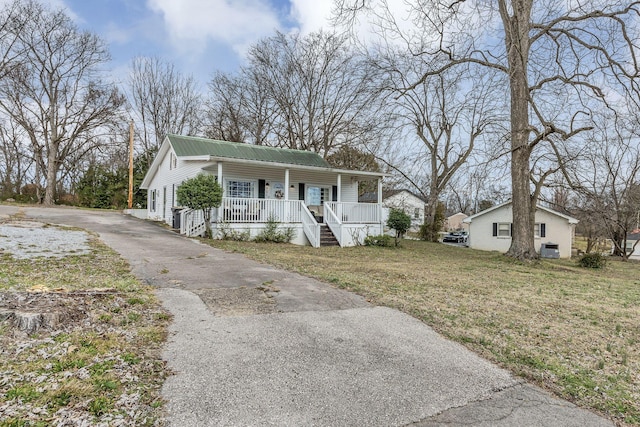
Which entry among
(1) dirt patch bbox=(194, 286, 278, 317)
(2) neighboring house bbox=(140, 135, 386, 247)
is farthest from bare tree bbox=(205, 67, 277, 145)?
(1) dirt patch bbox=(194, 286, 278, 317)

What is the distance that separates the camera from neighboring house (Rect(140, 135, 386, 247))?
47.4 feet

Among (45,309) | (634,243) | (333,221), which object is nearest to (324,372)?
(45,309)

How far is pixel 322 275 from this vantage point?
7.41 meters

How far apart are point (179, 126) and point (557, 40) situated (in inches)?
1095

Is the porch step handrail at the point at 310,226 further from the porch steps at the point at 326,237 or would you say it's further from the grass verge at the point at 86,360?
the grass verge at the point at 86,360

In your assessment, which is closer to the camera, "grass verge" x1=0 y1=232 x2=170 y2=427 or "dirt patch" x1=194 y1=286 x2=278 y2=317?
"grass verge" x1=0 y1=232 x2=170 y2=427

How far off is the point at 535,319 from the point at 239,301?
4086 millimetres

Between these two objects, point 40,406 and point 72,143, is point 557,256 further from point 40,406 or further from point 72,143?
point 72,143

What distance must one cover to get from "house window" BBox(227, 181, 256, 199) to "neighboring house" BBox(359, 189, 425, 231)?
1662 cm

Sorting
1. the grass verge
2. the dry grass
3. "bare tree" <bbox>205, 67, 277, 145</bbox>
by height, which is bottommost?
the dry grass

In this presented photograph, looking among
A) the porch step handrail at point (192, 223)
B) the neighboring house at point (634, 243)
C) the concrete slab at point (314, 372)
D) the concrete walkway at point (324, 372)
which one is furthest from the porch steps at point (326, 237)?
the neighboring house at point (634, 243)

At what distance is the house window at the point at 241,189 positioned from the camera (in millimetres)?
16375

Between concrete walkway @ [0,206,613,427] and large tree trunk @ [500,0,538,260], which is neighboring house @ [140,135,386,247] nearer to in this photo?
large tree trunk @ [500,0,538,260]

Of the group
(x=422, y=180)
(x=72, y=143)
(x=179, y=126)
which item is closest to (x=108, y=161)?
(x=72, y=143)
